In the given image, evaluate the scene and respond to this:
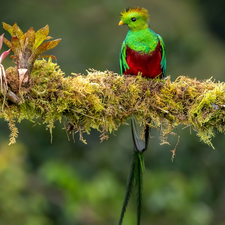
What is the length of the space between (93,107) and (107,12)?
3.43 meters

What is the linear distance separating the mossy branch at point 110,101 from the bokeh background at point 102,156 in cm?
221

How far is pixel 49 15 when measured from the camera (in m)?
4.69

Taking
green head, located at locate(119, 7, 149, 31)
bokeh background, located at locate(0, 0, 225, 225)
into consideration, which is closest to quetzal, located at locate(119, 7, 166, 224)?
green head, located at locate(119, 7, 149, 31)

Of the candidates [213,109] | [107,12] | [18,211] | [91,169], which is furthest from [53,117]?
[107,12]

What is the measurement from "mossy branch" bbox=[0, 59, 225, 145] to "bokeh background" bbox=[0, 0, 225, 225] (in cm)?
221

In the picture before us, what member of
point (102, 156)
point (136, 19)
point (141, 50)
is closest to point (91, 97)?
point (141, 50)

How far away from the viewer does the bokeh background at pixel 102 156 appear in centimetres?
381

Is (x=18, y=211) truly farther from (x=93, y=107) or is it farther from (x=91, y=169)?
(x=93, y=107)

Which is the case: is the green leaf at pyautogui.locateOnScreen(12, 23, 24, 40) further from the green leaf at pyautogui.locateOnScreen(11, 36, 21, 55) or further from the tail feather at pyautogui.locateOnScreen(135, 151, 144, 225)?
the tail feather at pyautogui.locateOnScreen(135, 151, 144, 225)

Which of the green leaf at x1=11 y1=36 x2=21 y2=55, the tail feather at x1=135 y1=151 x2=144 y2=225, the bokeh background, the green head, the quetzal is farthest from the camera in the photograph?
the bokeh background

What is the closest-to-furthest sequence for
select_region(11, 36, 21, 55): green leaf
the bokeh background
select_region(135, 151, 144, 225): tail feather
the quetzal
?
select_region(11, 36, 21, 55): green leaf, select_region(135, 151, 144, 225): tail feather, the quetzal, the bokeh background

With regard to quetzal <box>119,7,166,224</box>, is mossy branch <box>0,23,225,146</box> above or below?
below

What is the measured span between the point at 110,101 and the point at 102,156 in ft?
9.31

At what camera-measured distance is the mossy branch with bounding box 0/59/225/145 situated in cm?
147
